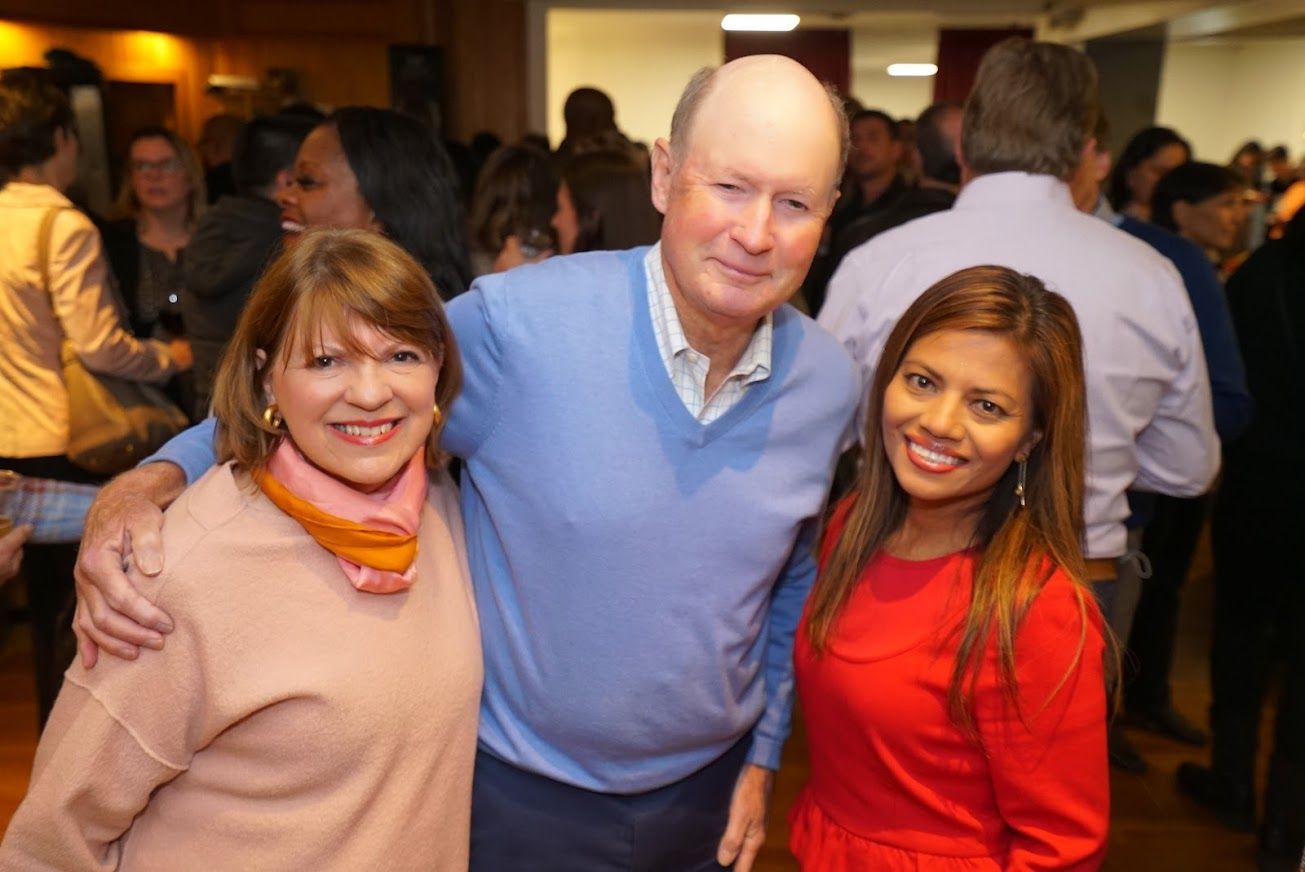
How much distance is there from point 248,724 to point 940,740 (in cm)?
84

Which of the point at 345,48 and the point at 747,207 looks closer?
the point at 747,207

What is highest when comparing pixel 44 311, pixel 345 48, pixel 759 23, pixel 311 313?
pixel 759 23

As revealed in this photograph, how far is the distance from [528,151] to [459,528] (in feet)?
7.14

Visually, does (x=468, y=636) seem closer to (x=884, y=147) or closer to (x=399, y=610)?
(x=399, y=610)

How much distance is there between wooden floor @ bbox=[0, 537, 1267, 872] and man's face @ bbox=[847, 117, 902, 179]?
98.6 inches

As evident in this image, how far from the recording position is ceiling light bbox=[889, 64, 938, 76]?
14117mm

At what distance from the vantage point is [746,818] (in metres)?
1.63

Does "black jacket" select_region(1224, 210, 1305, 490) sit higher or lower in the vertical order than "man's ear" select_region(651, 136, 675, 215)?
lower

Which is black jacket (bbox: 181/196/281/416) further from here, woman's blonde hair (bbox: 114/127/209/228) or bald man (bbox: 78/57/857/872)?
bald man (bbox: 78/57/857/872)

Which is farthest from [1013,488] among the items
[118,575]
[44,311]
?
[44,311]

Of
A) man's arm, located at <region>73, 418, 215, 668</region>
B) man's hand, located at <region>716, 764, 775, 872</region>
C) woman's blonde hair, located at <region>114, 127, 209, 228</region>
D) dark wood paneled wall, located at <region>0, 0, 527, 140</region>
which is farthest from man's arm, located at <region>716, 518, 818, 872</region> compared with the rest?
dark wood paneled wall, located at <region>0, 0, 527, 140</region>

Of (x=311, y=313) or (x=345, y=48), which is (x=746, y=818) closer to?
(x=311, y=313)

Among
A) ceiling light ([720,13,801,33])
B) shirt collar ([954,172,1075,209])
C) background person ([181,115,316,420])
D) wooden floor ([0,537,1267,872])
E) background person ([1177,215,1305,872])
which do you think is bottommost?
wooden floor ([0,537,1267,872])

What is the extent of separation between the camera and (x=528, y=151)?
11.3 feet
